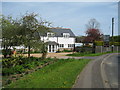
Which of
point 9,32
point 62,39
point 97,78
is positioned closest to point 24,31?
point 9,32

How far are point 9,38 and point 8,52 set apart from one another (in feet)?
7.60

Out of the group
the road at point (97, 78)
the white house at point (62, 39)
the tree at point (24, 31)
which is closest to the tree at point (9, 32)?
the tree at point (24, 31)

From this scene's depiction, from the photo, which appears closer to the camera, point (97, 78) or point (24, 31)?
point (97, 78)

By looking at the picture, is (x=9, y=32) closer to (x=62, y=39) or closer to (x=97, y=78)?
(x=97, y=78)

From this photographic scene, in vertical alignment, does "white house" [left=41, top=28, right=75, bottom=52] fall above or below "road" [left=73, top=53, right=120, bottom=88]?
above

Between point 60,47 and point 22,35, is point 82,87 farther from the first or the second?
point 60,47

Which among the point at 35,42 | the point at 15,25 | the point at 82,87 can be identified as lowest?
the point at 82,87

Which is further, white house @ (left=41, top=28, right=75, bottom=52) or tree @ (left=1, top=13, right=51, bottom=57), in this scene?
white house @ (left=41, top=28, right=75, bottom=52)

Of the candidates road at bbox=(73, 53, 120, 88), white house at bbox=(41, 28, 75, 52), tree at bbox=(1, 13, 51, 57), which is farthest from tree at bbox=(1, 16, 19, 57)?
white house at bbox=(41, 28, 75, 52)

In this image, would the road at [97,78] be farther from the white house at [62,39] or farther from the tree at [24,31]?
the white house at [62,39]

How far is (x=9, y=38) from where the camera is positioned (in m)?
15.7

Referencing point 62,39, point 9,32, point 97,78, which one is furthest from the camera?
point 62,39

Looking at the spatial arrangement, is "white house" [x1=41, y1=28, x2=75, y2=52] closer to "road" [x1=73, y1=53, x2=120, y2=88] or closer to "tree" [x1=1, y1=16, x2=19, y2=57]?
"tree" [x1=1, y1=16, x2=19, y2=57]

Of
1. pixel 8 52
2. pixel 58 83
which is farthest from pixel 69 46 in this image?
pixel 58 83
